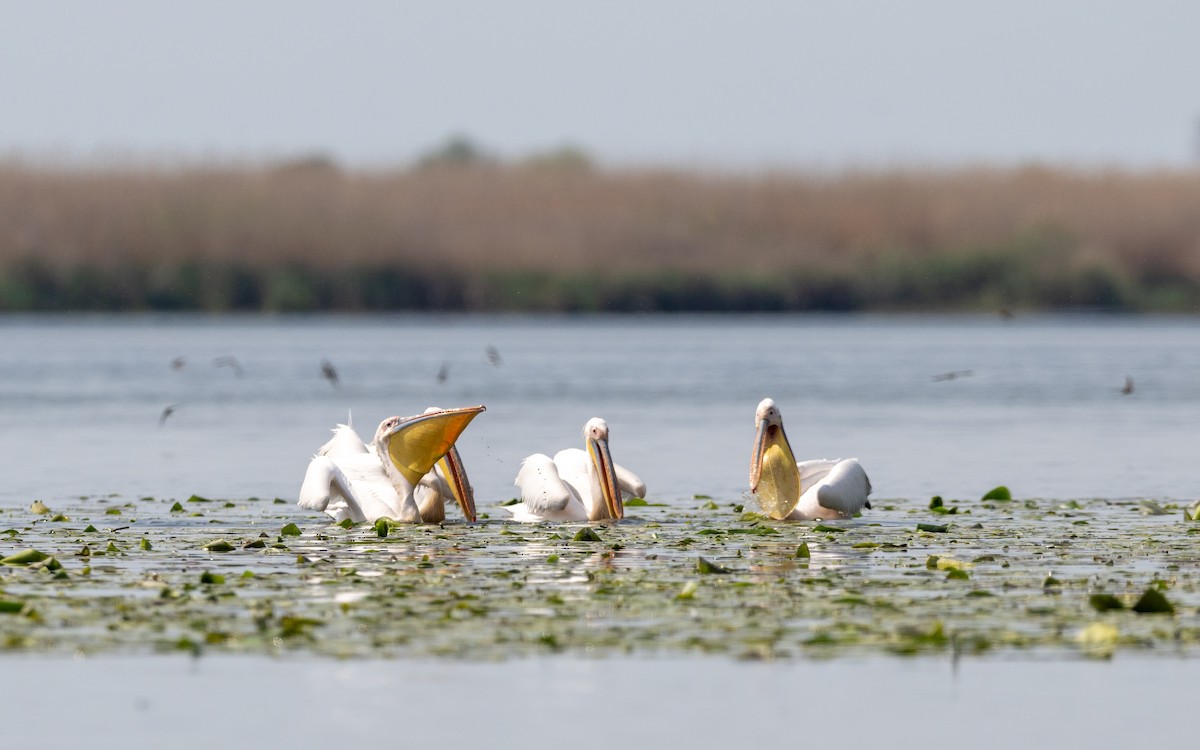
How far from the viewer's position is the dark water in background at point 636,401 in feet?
50.6

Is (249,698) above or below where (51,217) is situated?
below

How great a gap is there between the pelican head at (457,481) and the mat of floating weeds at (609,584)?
0.52 feet

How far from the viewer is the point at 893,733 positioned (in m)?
6.17

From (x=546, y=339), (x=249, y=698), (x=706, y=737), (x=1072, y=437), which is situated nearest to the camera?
(x=706, y=737)

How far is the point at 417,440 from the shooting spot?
38.9 ft

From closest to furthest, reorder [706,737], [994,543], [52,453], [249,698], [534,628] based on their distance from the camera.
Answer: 1. [706,737]
2. [249,698]
3. [534,628]
4. [994,543]
5. [52,453]

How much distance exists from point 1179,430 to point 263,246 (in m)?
24.2

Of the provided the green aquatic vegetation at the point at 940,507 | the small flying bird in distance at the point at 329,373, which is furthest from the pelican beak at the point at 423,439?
the small flying bird in distance at the point at 329,373

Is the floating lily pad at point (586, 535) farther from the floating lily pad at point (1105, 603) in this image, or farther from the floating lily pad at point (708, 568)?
the floating lily pad at point (1105, 603)

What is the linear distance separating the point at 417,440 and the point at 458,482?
383 millimetres

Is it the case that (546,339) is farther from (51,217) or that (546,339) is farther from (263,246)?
(51,217)

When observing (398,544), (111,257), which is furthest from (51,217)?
(398,544)

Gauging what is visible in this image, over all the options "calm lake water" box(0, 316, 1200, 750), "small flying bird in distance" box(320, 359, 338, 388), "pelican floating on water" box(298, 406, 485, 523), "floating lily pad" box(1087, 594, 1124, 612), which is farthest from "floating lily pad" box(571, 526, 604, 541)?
"small flying bird in distance" box(320, 359, 338, 388)

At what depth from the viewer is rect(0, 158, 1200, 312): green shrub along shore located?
40.2 m
